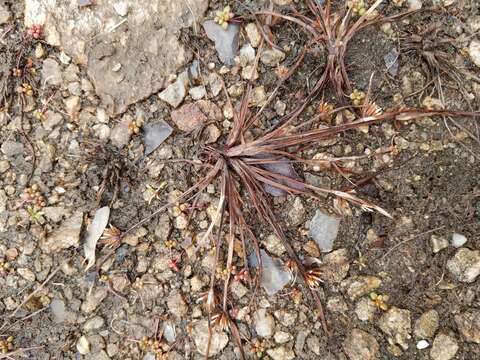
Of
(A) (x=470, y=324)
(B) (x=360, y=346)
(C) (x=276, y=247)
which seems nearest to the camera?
(A) (x=470, y=324)

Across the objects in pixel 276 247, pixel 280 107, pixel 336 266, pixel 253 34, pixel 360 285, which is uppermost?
pixel 253 34

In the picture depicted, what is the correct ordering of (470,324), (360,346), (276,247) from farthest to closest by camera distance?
(276,247) → (360,346) → (470,324)

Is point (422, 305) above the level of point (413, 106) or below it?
below

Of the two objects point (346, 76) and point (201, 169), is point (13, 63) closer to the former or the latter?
point (201, 169)

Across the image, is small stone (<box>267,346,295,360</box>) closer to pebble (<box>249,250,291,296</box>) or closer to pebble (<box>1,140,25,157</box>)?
pebble (<box>249,250,291,296</box>)

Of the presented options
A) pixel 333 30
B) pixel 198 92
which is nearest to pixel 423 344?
pixel 333 30

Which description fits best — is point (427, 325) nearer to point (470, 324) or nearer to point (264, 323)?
point (470, 324)

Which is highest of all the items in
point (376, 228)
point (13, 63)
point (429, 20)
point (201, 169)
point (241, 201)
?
point (13, 63)

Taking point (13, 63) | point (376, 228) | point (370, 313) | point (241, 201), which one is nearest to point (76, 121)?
point (13, 63)
